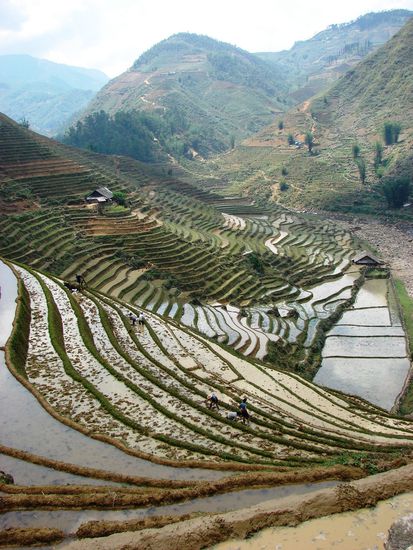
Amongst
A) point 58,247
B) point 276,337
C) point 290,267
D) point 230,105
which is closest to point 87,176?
point 58,247

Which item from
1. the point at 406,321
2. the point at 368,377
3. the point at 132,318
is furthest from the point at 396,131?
the point at 132,318

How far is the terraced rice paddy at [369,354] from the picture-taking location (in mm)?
25359

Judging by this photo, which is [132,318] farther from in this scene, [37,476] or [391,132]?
[391,132]

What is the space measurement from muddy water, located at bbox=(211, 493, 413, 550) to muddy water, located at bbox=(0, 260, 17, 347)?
46.8 ft

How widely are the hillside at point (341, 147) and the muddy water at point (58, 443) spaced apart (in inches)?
2550

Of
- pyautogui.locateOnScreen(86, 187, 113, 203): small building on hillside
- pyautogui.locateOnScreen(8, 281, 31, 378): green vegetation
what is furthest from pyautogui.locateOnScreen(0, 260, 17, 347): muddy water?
pyautogui.locateOnScreen(86, 187, 113, 203): small building on hillside

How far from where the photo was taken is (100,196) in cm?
5044

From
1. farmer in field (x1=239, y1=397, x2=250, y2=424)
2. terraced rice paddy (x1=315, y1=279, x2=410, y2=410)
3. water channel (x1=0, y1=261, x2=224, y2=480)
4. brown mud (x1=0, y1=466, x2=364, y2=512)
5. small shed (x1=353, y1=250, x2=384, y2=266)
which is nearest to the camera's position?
brown mud (x1=0, y1=466, x2=364, y2=512)

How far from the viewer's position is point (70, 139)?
11094 cm

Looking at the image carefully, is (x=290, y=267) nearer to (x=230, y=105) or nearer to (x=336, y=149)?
(x=336, y=149)

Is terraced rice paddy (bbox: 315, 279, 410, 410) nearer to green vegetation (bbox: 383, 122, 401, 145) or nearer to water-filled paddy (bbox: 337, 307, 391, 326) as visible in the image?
water-filled paddy (bbox: 337, 307, 391, 326)

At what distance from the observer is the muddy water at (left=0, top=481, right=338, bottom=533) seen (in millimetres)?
10117

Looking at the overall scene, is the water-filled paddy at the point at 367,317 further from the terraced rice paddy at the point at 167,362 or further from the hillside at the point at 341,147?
the hillside at the point at 341,147

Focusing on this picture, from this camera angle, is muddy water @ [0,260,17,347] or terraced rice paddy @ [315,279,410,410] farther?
terraced rice paddy @ [315,279,410,410]
